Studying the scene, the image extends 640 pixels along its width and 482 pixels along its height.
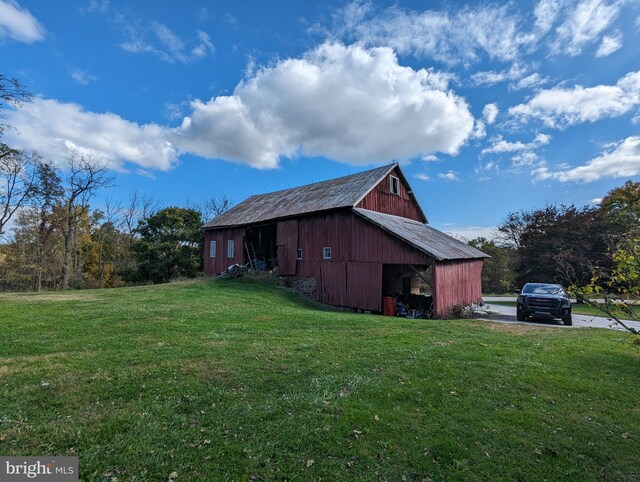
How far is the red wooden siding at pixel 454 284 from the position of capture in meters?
15.1

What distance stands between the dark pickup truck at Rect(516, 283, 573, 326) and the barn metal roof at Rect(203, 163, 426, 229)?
9513 millimetres

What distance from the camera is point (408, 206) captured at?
2408 centimetres

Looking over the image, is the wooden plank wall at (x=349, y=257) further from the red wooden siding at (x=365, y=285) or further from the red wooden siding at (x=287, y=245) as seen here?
the red wooden siding at (x=287, y=245)

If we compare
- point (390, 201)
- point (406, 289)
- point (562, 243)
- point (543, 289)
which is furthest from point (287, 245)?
point (562, 243)

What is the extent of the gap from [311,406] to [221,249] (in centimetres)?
2400

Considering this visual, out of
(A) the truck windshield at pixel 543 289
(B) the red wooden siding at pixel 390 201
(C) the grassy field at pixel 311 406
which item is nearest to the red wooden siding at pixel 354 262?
(B) the red wooden siding at pixel 390 201

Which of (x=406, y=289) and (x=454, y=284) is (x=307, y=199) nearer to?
(x=406, y=289)

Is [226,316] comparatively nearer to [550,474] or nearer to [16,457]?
[16,457]

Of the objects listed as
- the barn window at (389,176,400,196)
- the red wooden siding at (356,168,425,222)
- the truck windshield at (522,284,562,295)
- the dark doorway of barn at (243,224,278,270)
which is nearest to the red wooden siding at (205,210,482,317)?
the red wooden siding at (356,168,425,222)

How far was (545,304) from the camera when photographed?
46.7 feet

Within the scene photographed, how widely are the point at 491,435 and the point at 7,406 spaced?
609 centimetres

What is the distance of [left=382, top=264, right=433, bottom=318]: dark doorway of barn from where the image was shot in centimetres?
1627

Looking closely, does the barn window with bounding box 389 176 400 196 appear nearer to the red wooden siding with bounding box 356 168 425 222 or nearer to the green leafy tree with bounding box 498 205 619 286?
the red wooden siding with bounding box 356 168 425 222

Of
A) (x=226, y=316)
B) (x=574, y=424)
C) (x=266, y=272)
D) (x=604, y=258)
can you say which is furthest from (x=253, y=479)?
(x=604, y=258)
